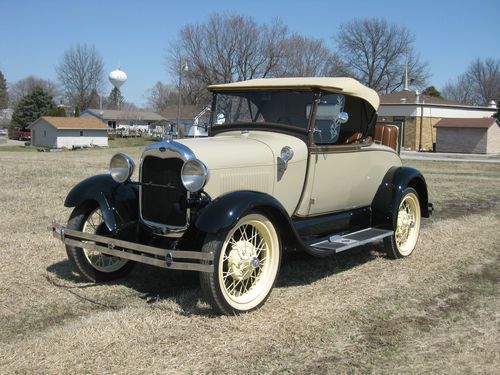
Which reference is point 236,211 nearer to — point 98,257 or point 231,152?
point 231,152

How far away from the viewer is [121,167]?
4.95 meters

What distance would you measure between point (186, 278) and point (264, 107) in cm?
189

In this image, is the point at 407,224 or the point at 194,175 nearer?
the point at 194,175

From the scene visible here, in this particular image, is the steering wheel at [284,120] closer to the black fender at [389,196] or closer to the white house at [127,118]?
the black fender at [389,196]

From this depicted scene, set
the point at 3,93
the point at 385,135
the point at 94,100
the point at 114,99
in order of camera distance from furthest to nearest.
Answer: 1. the point at 114,99
2. the point at 94,100
3. the point at 3,93
4. the point at 385,135

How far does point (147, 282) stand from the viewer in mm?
5117

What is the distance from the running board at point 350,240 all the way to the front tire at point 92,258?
1.91 meters

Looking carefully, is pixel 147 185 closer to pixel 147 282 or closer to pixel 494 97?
pixel 147 282

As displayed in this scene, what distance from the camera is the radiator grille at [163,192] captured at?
440cm

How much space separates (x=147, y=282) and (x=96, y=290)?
509 millimetres

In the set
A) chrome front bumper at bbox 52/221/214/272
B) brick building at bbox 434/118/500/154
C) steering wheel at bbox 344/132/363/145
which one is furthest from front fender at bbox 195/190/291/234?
brick building at bbox 434/118/500/154

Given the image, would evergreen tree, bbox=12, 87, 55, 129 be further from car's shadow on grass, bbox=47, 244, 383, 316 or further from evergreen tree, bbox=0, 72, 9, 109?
car's shadow on grass, bbox=47, 244, 383, 316

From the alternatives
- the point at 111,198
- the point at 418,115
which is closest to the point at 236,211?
the point at 111,198

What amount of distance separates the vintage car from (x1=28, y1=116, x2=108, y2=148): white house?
50.0 meters
